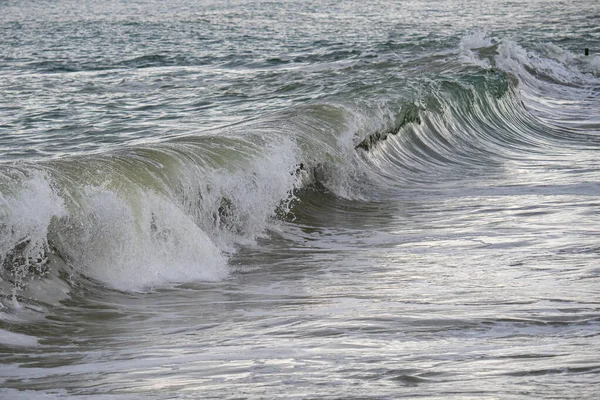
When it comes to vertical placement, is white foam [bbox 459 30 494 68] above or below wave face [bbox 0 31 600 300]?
above

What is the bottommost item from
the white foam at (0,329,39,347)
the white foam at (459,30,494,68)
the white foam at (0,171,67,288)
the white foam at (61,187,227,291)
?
the white foam at (0,329,39,347)

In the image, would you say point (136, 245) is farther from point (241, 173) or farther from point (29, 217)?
point (241, 173)

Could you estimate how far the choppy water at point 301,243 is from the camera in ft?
13.5

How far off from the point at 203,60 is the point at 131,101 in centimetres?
773

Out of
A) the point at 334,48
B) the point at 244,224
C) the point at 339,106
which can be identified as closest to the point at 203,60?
the point at 334,48

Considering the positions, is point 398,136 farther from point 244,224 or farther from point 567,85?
point 567,85

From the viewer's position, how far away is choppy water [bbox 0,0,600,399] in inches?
162

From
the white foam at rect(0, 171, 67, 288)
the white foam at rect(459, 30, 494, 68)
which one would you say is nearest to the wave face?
the white foam at rect(0, 171, 67, 288)

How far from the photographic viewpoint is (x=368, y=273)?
20.0 feet

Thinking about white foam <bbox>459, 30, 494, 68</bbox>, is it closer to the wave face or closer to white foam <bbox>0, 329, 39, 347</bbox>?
the wave face

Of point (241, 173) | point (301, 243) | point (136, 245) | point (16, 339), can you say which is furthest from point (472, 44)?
point (16, 339)

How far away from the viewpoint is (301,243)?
24.2 feet

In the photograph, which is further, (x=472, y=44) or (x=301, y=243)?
(x=472, y=44)

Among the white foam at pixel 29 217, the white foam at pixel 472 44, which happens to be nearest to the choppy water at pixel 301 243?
the white foam at pixel 29 217
